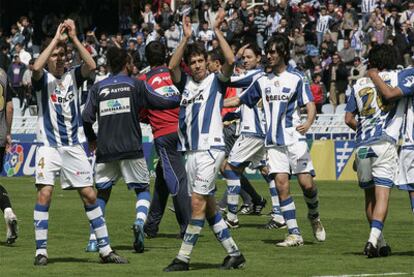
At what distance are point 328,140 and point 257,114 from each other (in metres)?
11.5

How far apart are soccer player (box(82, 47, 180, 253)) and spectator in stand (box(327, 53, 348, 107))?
22158 millimetres

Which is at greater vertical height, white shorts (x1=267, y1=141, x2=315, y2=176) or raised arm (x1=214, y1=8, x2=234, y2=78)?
raised arm (x1=214, y1=8, x2=234, y2=78)

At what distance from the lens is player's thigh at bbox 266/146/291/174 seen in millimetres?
15086

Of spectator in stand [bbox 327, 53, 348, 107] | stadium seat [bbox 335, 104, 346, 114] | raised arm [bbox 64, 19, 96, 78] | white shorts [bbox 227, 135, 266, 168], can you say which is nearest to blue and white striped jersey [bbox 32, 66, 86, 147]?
raised arm [bbox 64, 19, 96, 78]

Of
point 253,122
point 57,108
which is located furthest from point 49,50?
point 253,122

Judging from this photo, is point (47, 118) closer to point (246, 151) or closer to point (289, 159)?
point (289, 159)

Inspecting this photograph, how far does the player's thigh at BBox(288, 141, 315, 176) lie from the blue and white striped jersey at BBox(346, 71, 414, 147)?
1471 millimetres

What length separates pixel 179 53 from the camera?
12.7 meters

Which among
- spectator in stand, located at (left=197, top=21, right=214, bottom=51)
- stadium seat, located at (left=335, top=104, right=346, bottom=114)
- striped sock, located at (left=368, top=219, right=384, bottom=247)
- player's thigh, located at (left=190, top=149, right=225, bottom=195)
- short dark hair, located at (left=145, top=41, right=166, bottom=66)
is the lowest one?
stadium seat, located at (left=335, top=104, right=346, bottom=114)

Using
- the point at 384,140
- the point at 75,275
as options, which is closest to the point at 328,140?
the point at 384,140

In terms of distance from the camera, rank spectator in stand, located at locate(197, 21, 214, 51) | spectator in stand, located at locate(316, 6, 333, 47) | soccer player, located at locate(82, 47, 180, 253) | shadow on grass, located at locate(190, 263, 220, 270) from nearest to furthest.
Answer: shadow on grass, located at locate(190, 263, 220, 270) → soccer player, located at locate(82, 47, 180, 253) → spectator in stand, located at locate(316, 6, 333, 47) → spectator in stand, located at locate(197, 21, 214, 51)

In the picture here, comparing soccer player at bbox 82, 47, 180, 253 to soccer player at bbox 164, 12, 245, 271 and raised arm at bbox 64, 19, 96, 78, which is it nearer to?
raised arm at bbox 64, 19, 96, 78

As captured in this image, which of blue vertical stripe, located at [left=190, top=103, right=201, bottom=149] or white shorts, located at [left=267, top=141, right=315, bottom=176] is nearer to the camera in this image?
blue vertical stripe, located at [left=190, top=103, right=201, bottom=149]

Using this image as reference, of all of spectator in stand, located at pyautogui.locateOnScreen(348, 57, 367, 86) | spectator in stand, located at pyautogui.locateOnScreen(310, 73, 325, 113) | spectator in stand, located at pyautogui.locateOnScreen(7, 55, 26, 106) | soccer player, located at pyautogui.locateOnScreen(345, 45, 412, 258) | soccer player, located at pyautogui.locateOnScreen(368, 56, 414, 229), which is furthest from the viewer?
→ spectator in stand, located at pyautogui.locateOnScreen(7, 55, 26, 106)
